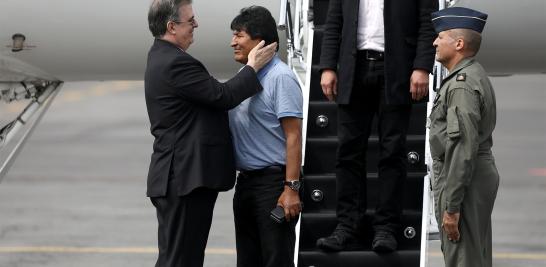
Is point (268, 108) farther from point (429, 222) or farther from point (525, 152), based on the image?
point (525, 152)

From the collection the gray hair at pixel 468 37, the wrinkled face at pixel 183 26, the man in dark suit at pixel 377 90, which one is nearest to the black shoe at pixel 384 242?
the man in dark suit at pixel 377 90

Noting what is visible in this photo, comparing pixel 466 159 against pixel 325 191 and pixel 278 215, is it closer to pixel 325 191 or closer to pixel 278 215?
pixel 278 215

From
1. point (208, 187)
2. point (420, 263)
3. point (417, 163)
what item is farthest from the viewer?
point (417, 163)

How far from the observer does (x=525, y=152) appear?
1809cm

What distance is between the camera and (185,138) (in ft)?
15.4

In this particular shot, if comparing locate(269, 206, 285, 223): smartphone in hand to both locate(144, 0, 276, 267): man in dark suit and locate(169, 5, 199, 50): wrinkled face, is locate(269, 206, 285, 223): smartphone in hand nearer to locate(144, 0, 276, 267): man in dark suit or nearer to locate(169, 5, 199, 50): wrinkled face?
locate(144, 0, 276, 267): man in dark suit

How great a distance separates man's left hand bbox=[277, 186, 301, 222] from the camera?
476 centimetres

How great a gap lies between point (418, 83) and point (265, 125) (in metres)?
0.97

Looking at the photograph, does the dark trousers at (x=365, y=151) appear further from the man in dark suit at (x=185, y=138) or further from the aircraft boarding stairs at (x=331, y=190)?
the man in dark suit at (x=185, y=138)

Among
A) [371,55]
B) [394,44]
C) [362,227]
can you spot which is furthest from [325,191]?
[394,44]

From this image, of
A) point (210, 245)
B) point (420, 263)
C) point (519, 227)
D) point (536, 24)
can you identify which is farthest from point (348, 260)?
point (519, 227)

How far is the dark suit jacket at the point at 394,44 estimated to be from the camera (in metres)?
5.58

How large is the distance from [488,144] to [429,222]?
105 centimetres

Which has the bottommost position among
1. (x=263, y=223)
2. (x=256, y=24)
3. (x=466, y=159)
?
(x=263, y=223)
